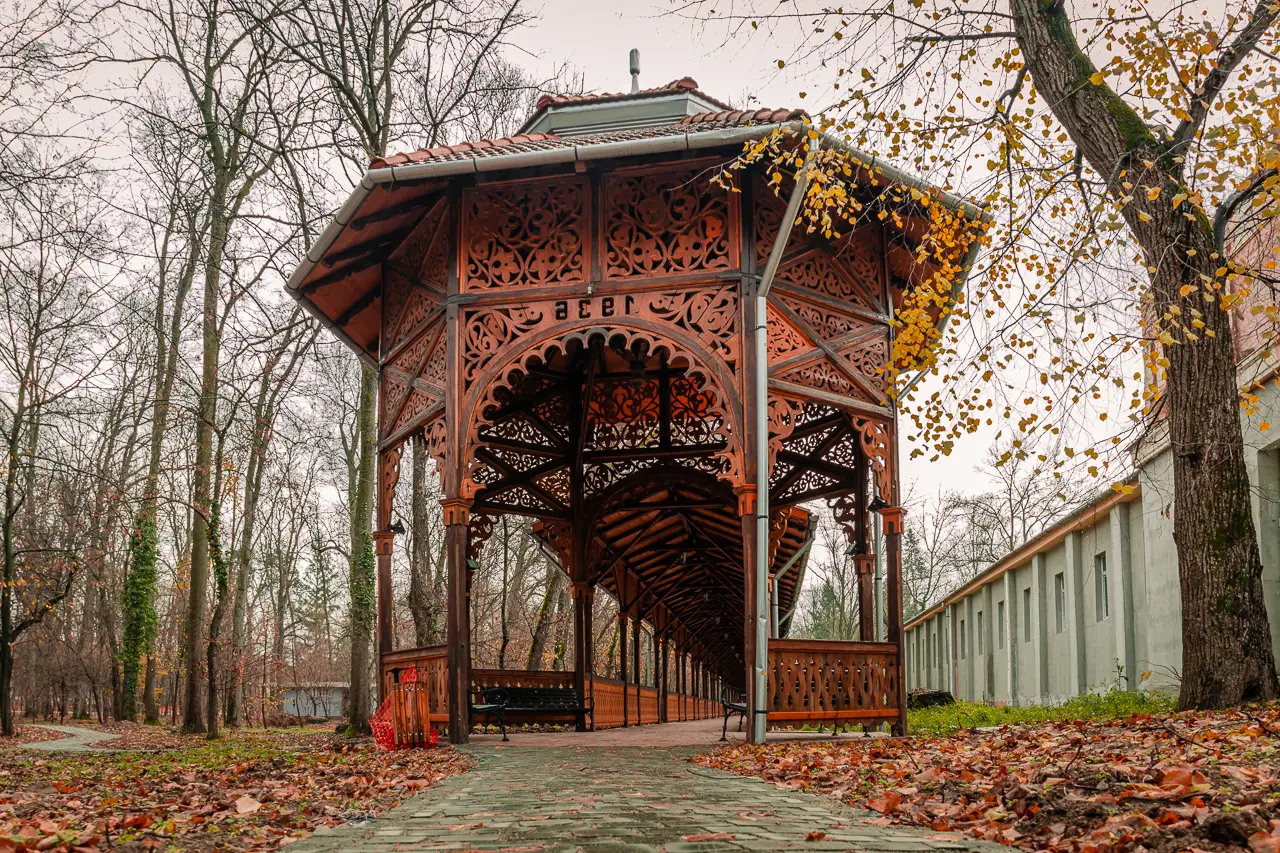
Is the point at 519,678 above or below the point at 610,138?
below

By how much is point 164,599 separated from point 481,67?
38197 mm

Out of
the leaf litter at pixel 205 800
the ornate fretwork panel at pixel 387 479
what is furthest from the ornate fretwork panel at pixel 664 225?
the leaf litter at pixel 205 800

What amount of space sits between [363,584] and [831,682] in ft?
29.8

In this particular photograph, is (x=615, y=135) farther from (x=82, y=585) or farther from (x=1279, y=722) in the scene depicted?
(x=82, y=585)

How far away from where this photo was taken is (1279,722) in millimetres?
6609

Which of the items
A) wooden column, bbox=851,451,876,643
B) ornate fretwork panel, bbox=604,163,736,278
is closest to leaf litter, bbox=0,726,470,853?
ornate fretwork panel, bbox=604,163,736,278

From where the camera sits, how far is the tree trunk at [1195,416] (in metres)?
8.38

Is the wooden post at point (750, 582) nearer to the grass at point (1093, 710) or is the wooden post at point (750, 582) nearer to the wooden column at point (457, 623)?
the grass at point (1093, 710)

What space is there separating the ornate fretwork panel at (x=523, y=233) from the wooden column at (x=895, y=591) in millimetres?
4476

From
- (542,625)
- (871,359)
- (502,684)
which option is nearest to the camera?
(871,359)

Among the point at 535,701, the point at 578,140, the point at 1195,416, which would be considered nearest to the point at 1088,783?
the point at 1195,416

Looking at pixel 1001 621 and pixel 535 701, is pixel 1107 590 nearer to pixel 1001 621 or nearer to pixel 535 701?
pixel 1001 621

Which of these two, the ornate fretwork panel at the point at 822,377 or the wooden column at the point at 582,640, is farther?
the wooden column at the point at 582,640

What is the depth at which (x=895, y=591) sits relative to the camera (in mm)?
12117
